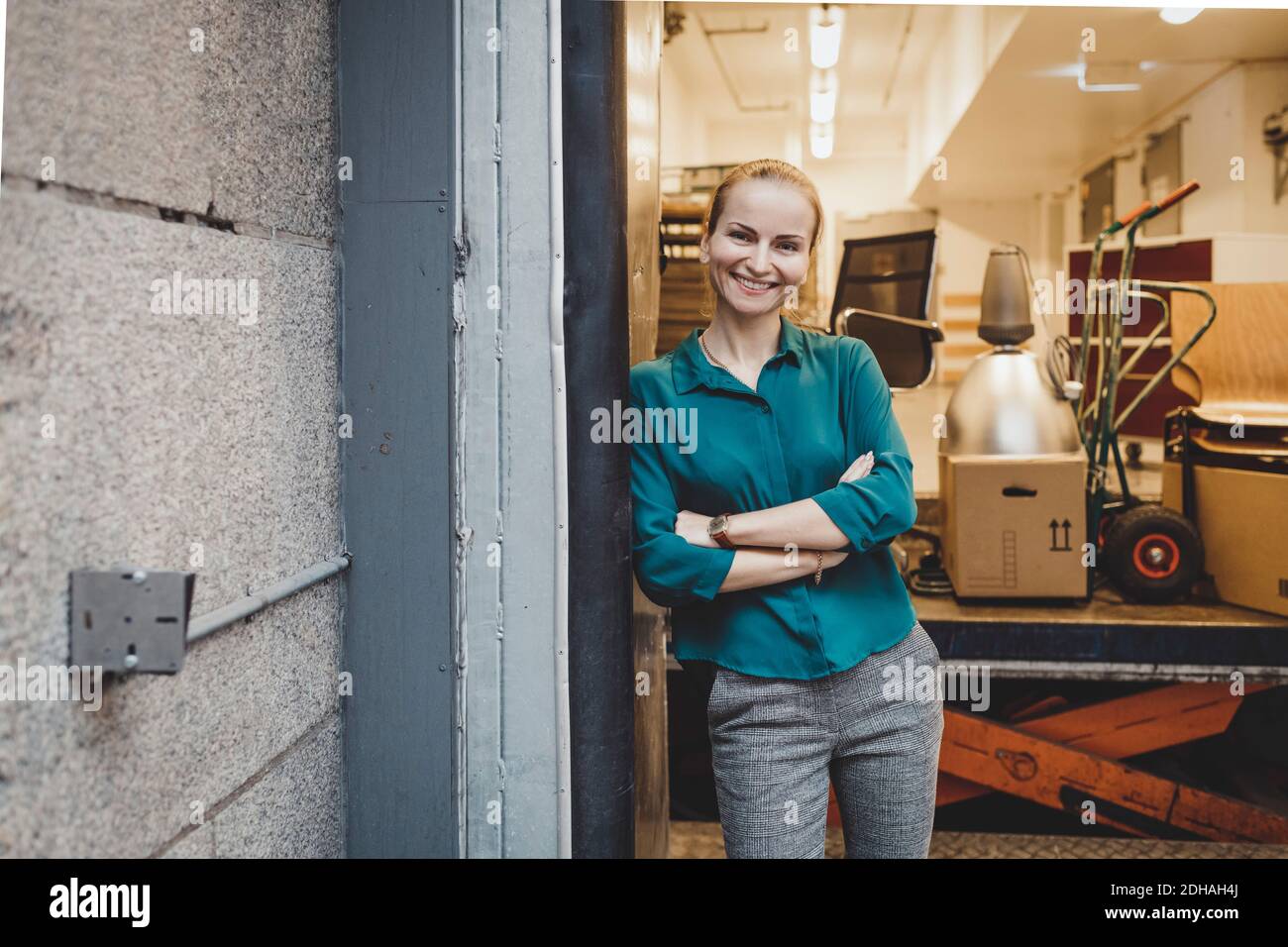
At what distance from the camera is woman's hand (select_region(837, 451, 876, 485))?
4.32ft

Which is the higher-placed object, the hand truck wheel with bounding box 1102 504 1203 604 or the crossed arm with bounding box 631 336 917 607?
the crossed arm with bounding box 631 336 917 607

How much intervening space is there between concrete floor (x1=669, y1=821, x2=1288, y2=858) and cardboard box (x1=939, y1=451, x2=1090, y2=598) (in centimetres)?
61

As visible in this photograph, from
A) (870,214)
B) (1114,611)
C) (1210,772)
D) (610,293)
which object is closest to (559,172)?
(610,293)

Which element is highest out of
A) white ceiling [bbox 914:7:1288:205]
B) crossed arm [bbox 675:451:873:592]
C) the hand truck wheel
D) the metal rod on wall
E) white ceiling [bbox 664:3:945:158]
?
white ceiling [bbox 664:3:945:158]

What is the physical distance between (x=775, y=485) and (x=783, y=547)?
0.09 m

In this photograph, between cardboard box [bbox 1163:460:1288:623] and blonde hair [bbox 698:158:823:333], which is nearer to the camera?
blonde hair [bbox 698:158:823:333]

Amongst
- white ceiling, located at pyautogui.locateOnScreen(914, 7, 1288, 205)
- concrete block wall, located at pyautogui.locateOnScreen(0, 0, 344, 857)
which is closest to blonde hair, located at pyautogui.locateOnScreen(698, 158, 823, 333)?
concrete block wall, located at pyautogui.locateOnScreen(0, 0, 344, 857)

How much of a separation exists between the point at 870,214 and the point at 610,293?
1173 cm

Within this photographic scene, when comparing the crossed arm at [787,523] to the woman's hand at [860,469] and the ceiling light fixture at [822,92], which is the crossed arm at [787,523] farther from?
the ceiling light fixture at [822,92]

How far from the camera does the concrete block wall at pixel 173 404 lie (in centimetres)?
81

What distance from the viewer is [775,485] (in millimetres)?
1323

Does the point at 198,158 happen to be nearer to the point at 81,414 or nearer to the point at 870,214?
the point at 81,414

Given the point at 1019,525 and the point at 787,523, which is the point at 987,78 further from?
the point at 787,523

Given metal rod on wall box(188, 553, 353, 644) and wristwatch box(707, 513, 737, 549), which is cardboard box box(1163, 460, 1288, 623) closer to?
wristwatch box(707, 513, 737, 549)
